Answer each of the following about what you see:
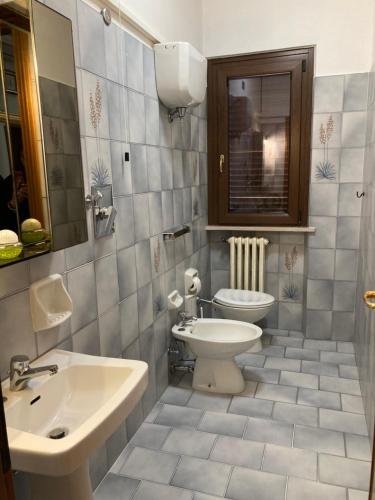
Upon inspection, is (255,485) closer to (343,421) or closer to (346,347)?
(343,421)

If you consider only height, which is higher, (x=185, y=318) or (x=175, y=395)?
(x=185, y=318)

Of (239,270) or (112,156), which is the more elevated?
(112,156)

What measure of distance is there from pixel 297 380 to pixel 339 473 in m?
0.82

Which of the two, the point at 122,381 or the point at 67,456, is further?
the point at 122,381

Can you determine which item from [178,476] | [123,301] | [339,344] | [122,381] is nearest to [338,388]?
[339,344]

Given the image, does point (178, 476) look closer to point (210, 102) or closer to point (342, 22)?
point (210, 102)

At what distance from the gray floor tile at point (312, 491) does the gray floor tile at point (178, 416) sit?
2.04 feet

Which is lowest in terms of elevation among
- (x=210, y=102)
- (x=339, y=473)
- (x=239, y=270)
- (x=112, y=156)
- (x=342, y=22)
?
A: (x=339, y=473)

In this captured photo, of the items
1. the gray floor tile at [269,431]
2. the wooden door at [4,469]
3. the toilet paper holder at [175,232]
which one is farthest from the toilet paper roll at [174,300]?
the wooden door at [4,469]

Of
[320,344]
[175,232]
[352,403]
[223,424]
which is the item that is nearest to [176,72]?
[175,232]

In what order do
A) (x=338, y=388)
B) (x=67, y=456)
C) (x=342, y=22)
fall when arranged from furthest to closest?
(x=342, y=22), (x=338, y=388), (x=67, y=456)

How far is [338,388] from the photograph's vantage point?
2.59 m

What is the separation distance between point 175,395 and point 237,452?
24.2 inches

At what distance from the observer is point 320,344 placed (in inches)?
127
